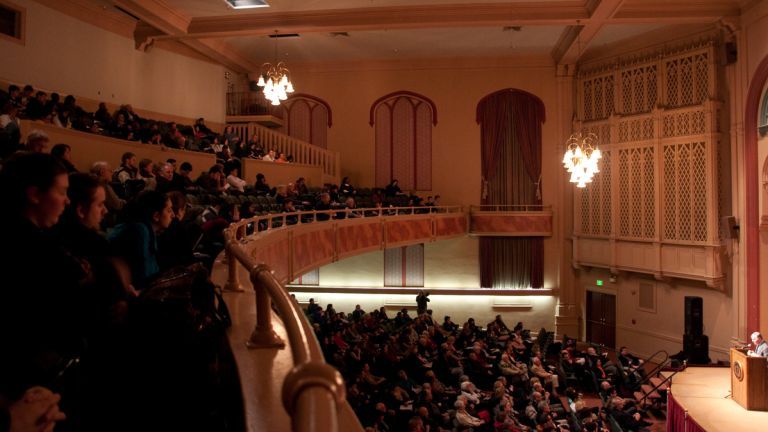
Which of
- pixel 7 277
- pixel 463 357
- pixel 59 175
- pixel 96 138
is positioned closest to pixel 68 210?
pixel 59 175

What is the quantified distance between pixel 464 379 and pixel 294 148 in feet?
33.0

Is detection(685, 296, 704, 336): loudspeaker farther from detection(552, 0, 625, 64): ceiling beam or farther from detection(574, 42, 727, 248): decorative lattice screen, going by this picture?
detection(552, 0, 625, 64): ceiling beam

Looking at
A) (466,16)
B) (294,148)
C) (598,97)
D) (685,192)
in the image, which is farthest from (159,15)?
(685,192)

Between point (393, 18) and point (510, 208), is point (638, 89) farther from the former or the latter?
point (393, 18)

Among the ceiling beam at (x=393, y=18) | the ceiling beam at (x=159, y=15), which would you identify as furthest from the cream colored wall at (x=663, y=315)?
the ceiling beam at (x=159, y=15)

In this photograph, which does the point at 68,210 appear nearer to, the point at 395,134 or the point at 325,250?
the point at 325,250

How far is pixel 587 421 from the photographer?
29.1 ft

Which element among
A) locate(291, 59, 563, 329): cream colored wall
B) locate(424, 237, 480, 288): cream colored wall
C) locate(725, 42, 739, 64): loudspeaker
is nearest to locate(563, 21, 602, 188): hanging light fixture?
locate(725, 42, 739, 64): loudspeaker

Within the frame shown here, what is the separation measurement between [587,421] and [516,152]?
429 inches

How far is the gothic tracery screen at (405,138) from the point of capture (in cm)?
1902

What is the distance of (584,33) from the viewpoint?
14477 millimetres

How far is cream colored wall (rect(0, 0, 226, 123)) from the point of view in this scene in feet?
36.9

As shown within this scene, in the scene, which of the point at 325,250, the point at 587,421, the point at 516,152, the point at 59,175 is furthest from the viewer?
the point at 516,152

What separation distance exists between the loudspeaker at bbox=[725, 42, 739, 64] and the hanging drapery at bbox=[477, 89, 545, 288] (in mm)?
5721
